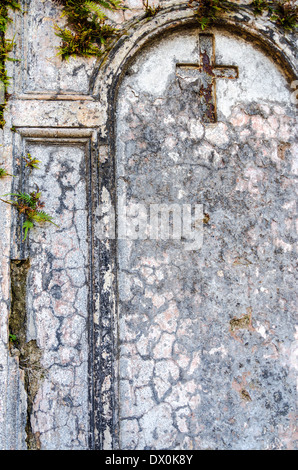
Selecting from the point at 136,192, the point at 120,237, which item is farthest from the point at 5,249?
the point at 136,192

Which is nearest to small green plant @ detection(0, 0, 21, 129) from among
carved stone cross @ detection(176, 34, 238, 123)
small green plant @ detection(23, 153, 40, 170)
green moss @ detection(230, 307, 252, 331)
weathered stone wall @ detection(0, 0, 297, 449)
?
weathered stone wall @ detection(0, 0, 297, 449)

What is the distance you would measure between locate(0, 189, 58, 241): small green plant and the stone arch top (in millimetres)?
467

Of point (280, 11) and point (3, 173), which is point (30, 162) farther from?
point (280, 11)

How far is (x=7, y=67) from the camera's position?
2.26 meters

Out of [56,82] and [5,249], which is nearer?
[5,249]

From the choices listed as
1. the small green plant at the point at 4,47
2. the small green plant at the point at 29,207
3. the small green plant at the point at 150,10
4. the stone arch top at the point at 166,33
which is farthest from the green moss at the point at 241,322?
the small green plant at the point at 150,10

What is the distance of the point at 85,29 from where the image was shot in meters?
2.30

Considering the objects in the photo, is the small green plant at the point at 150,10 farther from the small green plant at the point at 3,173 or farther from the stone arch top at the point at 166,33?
the small green plant at the point at 3,173

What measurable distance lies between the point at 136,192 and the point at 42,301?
71 cm

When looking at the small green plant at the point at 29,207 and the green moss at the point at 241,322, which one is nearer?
the small green plant at the point at 29,207

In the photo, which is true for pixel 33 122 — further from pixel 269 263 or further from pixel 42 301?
pixel 269 263

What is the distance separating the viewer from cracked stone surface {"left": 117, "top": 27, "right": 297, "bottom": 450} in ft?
7.17

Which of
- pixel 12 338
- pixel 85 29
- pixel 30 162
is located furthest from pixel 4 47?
pixel 12 338

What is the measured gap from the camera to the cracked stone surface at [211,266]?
219 centimetres
